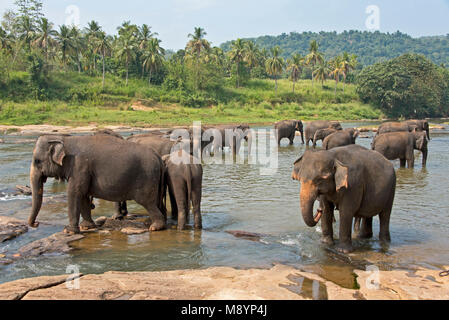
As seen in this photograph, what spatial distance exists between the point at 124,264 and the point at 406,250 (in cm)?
432

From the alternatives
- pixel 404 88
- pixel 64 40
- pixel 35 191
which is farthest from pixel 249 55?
pixel 35 191

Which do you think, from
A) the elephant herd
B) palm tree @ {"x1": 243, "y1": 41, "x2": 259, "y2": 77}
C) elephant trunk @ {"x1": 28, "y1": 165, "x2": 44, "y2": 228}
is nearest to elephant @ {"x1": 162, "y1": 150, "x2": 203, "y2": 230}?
the elephant herd

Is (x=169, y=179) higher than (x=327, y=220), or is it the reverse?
(x=169, y=179)

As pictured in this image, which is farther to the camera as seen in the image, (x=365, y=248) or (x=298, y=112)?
(x=298, y=112)

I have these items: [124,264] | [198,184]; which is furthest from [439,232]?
[124,264]

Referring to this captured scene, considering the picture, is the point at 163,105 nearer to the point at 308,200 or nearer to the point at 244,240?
the point at 244,240

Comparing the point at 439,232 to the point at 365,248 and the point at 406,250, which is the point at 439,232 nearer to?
the point at 406,250

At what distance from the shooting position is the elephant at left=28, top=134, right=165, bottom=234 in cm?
769

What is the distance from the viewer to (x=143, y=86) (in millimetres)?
60656

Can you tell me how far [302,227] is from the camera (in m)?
8.52

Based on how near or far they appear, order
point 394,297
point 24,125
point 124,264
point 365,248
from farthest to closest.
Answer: point 24,125, point 365,248, point 124,264, point 394,297

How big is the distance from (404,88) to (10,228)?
66.2 metres

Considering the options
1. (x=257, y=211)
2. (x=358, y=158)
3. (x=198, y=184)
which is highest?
(x=358, y=158)

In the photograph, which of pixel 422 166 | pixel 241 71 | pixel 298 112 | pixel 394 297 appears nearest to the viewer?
pixel 394 297
